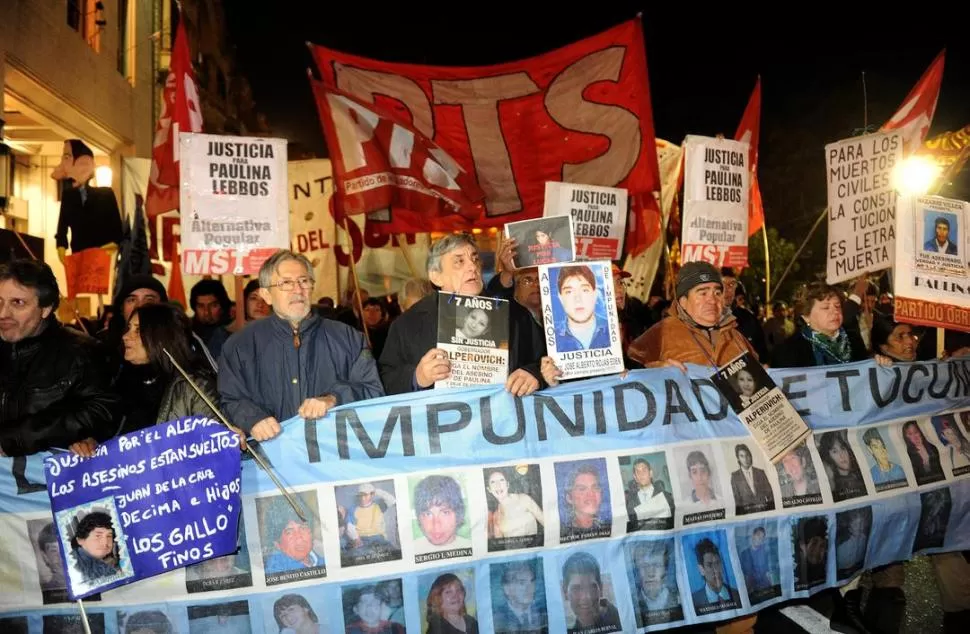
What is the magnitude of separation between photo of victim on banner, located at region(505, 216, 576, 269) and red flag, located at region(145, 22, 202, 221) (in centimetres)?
358

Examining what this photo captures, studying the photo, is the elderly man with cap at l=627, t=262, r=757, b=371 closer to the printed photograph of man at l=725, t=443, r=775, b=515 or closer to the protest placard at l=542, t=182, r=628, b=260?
the printed photograph of man at l=725, t=443, r=775, b=515

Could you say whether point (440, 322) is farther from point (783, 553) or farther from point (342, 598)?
point (783, 553)

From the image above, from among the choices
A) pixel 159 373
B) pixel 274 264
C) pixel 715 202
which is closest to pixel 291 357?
pixel 274 264

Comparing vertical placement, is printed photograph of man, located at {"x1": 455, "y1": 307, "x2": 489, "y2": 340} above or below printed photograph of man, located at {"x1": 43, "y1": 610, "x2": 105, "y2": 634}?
above

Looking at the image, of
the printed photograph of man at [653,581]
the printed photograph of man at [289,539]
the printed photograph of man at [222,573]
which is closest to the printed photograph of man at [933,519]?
the printed photograph of man at [653,581]

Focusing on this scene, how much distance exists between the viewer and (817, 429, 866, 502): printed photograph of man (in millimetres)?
4762

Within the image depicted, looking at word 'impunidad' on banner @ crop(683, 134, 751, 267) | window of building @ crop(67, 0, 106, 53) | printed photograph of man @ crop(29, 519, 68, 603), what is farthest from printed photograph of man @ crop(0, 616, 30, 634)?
window of building @ crop(67, 0, 106, 53)

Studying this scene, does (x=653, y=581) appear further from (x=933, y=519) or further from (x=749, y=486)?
(x=933, y=519)

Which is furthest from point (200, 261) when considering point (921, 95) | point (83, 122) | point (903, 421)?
point (83, 122)

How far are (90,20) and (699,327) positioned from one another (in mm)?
14080

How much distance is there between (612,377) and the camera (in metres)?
4.59

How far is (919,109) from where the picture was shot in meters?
9.48

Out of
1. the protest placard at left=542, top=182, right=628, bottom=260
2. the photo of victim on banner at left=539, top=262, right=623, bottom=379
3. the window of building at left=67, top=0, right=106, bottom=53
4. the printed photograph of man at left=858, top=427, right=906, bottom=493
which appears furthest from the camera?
the window of building at left=67, top=0, right=106, bottom=53

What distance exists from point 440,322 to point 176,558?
1.52 metres
